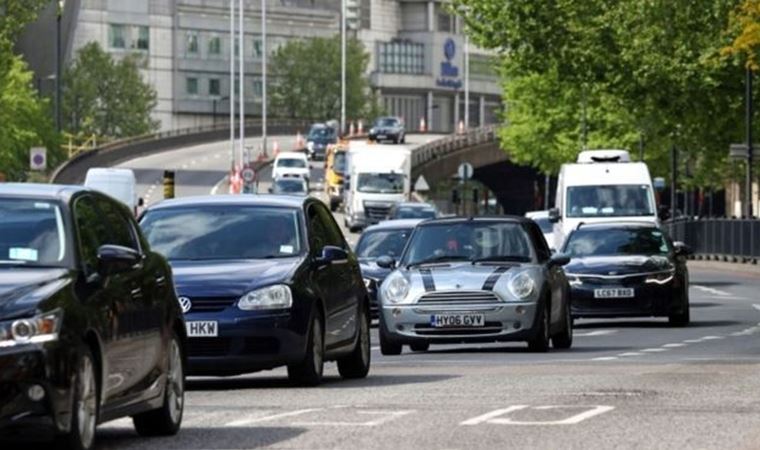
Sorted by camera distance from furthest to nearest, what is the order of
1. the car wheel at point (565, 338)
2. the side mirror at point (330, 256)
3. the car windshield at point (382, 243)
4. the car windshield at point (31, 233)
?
1. the car windshield at point (382, 243)
2. the car wheel at point (565, 338)
3. the side mirror at point (330, 256)
4. the car windshield at point (31, 233)

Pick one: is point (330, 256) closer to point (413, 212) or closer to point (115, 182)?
point (115, 182)

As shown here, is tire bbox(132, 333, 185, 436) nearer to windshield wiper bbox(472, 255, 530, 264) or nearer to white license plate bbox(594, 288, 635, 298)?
windshield wiper bbox(472, 255, 530, 264)

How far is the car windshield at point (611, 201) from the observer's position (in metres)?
54.3

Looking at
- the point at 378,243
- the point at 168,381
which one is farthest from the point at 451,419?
the point at 378,243

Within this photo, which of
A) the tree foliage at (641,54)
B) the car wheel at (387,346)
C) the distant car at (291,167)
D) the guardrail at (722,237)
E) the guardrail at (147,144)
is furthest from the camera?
the guardrail at (147,144)

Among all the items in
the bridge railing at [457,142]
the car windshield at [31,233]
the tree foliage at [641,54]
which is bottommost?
the car windshield at [31,233]

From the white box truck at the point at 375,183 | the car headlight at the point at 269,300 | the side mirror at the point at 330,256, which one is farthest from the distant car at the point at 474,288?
the white box truck at the point at 375,183

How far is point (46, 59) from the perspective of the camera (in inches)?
6688

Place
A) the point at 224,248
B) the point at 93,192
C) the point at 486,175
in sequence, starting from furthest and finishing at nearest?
1. the point at 486,175
2. the point at 224,248
3. the point at 93,192

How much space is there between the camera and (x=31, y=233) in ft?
48.3

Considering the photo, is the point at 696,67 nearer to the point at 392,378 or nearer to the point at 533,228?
the point at 533,228

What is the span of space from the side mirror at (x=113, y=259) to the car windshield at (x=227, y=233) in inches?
277

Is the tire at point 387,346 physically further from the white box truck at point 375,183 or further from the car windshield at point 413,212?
the white box truck at point 375,183

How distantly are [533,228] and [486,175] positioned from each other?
14670cm
